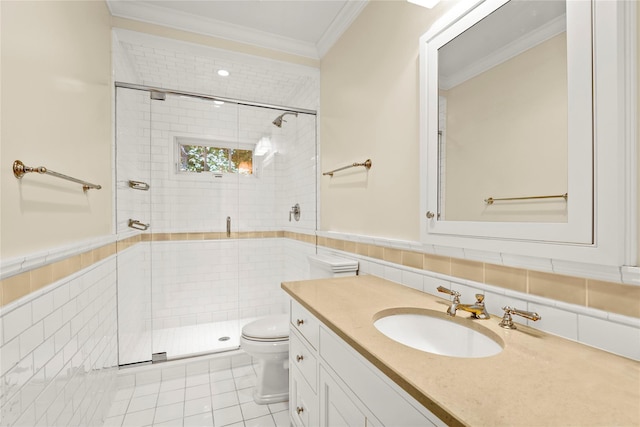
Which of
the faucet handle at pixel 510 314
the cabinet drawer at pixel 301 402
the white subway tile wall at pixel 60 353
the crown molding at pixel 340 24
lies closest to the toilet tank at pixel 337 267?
the cabinet drawer at pixel 301 402

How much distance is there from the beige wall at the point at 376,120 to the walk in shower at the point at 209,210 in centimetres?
46

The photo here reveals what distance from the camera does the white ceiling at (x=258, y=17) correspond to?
2072 mm

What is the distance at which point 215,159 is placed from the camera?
3053 millimetres

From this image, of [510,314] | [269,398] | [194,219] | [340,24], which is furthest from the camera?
[194,219]

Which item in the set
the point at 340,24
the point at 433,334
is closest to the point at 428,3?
the point at 340,24

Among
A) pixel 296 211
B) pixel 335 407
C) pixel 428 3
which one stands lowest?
pixel 335 407

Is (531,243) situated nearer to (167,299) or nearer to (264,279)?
(264,279)

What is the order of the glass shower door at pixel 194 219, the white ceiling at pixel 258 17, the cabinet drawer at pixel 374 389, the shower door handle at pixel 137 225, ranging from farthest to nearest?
the glass shower door at pixel 194 219 → the shower door handle at pixel 137 225 → the white ceiling at pixel 258 17 → the cabinet drawer at pixel 374 389

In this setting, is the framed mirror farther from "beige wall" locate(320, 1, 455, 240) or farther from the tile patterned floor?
the tile patterned floor

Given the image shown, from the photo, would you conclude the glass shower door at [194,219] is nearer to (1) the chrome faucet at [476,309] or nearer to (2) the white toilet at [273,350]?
(2) the white toilet at [273,350]

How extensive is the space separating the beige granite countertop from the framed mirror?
32 cm

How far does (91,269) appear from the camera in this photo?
1536 millimetres

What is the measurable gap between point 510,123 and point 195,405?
2.37 m

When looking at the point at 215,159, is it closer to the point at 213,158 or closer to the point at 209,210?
the point at 213,158
